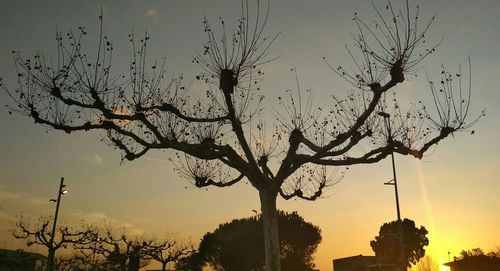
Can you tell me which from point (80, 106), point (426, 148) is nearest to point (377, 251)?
point (426, 148)

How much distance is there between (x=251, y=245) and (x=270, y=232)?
35682mm

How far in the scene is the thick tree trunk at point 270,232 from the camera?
10016 mm

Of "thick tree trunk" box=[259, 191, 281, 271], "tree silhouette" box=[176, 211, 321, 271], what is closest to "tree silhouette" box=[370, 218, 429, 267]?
"tree silhouette" box=[176, 211, 321, 271]

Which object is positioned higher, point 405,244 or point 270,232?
point 405,244

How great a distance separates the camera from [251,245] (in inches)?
1756

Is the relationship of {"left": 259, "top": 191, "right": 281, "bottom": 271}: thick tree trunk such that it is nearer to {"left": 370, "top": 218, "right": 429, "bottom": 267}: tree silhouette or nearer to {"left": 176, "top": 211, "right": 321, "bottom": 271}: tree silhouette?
{"left": 176, "top": 211, "right": 321, "bottom": 271}: tree silhouette

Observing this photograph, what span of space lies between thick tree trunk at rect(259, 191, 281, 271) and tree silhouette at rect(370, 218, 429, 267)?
5468 cm

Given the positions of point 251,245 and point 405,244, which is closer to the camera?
point 251,245

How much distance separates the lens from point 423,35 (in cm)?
955

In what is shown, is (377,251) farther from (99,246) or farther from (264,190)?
(264,190)

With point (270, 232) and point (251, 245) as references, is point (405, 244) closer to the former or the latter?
point (251, 245)

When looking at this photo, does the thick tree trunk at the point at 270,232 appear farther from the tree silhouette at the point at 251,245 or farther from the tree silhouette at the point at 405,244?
the tree silhouette at the point at 405,244

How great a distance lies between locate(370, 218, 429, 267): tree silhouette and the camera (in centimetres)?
6100

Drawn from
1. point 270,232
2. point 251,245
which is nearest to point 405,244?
point 251,245
